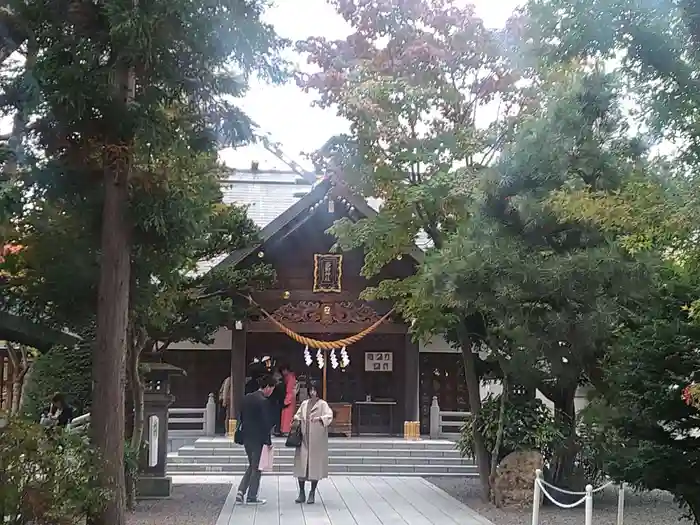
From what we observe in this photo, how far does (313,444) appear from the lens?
1121 centimetres

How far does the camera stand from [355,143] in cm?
1244

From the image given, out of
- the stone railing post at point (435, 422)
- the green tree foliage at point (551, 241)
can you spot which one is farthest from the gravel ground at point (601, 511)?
the stone railing post at point (435, 422)

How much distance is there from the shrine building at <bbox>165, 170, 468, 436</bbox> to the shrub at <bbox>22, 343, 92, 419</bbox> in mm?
4404

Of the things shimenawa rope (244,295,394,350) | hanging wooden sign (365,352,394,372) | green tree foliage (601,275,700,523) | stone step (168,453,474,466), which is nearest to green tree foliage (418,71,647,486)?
green tree foliage (601,275,700,523)

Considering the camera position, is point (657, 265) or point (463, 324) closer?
point (657, 265)

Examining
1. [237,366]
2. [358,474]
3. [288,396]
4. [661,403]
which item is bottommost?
[358,474]

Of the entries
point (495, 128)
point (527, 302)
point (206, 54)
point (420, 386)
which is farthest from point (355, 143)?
point (420, 386)

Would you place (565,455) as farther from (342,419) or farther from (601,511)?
(342,419)

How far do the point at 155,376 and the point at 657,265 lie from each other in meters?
7.69

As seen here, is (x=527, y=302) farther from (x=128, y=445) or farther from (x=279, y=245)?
(x=279, y=245)

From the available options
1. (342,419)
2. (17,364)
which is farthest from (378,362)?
(17,364)

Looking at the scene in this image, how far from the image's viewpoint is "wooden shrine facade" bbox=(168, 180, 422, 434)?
1859cm

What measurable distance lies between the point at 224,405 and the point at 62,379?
642cm

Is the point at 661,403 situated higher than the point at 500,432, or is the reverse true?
the point at 661,403
